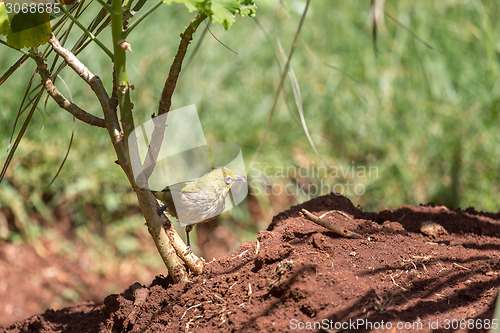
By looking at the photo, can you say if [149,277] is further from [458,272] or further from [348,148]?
[458,272]

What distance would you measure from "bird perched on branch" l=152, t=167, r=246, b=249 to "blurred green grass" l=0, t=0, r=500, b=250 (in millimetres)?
1737

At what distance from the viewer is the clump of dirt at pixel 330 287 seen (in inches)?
64.9

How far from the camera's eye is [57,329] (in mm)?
2340

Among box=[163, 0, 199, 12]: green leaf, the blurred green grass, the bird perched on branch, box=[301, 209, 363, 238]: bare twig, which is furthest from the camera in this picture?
the blurred green grass

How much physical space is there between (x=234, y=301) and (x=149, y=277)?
2.66 m

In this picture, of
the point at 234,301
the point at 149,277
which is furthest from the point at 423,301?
the point at 149,277

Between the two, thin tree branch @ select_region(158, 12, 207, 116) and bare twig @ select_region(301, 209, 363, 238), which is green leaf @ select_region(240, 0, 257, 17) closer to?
thin tree branch @ select_region(158, 12, 207, 116)

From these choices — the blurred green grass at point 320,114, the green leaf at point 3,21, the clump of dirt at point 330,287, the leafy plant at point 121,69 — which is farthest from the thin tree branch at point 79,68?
the blurred green grass at point 320,114

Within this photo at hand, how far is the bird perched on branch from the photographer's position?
2.70m

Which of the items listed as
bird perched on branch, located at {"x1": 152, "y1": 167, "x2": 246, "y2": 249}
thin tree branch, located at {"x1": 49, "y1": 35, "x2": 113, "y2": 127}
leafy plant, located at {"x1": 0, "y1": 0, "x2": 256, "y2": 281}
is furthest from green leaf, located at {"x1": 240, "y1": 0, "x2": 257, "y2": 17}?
bird perched on branch, located at {"x1": 152, "y1": 167, "x2": 246, "y2": 249}

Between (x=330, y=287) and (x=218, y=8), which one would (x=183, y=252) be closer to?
(x=330, y=287)

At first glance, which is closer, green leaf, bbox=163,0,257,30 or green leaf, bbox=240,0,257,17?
green leaf, bbox=163,0,257,30

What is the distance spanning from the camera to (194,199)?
271cm

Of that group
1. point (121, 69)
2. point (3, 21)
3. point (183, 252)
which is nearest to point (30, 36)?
point (3, 21)
